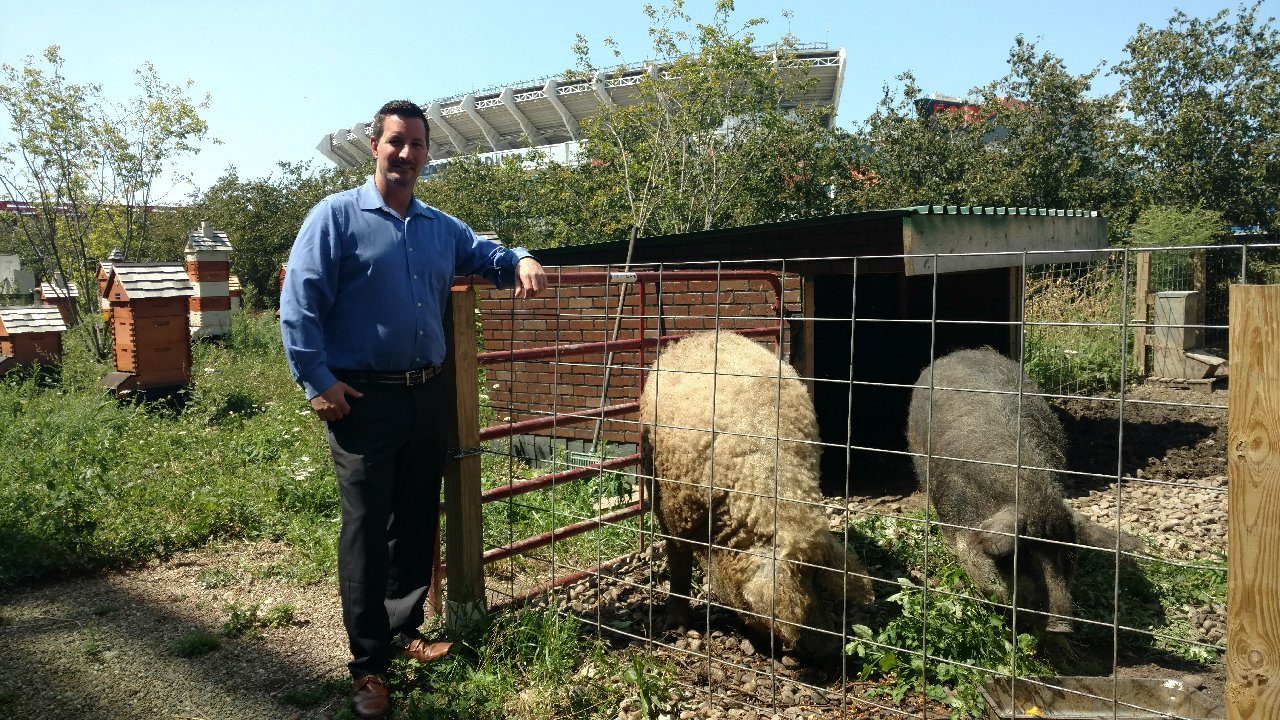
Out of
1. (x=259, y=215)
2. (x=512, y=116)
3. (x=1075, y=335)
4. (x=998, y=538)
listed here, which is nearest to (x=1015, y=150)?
(x=1075, y=335)

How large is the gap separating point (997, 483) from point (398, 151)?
3877 mm

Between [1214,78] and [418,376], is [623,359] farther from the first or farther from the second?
[1214,78]

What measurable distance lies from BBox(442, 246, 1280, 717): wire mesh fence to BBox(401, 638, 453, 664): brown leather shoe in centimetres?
47

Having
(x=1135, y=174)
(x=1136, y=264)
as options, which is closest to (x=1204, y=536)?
(x=1136, y=264)

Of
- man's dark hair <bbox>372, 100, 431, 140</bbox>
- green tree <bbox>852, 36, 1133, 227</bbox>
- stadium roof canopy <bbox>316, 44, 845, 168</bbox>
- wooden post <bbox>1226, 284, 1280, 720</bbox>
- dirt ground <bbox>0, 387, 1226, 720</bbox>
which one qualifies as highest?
stadium roof canopy <bbox>316, 44, 845, 168</bbox>

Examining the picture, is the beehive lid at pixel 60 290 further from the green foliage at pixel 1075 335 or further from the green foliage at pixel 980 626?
the green foliage at pixel 980 626

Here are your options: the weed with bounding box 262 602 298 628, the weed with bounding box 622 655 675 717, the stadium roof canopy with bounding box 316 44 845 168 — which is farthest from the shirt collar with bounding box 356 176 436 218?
the stadium roof canopy with bounding box 316 44 845 168

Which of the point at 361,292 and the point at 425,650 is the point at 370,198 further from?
the point at 425,650

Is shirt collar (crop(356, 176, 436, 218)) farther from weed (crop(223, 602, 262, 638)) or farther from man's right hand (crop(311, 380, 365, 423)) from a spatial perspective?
weed (crop(223, 602, 262, 638))

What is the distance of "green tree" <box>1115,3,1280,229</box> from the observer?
2291cm

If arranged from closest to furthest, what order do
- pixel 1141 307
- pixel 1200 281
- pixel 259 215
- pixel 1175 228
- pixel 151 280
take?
pixel 151 280, pixel 1141 307, pixel 1200 281, pixel 1175 228, pixel 259 215

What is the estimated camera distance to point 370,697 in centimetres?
366

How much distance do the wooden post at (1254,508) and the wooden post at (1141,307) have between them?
507 inches

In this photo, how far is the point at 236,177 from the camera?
37.1 metres
